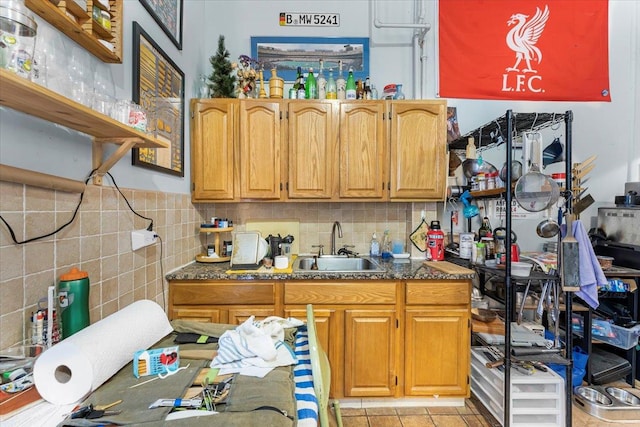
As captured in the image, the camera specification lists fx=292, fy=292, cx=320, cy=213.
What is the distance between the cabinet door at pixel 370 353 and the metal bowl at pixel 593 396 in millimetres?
1314

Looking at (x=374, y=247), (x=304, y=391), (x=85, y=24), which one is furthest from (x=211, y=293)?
(x=85, y=24)

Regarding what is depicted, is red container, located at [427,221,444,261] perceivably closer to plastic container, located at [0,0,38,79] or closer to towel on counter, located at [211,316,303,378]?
towel on counter, located at [211,316,303,378]

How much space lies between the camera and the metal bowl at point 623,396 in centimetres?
195

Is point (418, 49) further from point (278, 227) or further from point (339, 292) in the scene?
point (339, 292)

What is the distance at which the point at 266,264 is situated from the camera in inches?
81.0

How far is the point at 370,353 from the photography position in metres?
1.89

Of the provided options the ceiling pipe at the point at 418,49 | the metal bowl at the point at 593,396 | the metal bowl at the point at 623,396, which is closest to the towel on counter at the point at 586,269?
the metal bowl at the point at 593,396

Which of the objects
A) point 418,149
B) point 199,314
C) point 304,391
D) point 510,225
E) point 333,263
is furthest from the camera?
point 333,263

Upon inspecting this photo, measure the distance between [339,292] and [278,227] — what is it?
0.88 m

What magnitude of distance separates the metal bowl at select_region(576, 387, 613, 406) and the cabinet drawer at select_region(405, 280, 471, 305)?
3.53ft

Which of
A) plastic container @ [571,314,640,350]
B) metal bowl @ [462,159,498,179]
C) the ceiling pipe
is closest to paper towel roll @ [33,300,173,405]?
metal bowl @ [462,159,498,179]

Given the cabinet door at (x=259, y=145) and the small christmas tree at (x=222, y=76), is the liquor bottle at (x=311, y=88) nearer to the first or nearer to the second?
the cabinet door at (x=259, y=145)

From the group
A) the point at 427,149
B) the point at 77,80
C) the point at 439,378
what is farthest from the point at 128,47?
the point at 439,378

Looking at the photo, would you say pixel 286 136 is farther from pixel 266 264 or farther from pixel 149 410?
pixel 149 410
